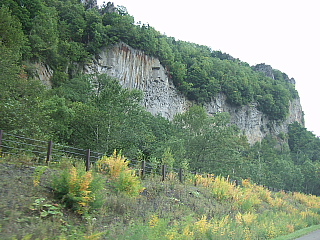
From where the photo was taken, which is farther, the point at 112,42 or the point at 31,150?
the point at 112,42

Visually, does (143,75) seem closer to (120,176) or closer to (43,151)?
(43,151)

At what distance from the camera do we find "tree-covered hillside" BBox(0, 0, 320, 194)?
25906 mm

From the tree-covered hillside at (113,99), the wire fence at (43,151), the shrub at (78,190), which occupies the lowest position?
the shrub at (78,190)

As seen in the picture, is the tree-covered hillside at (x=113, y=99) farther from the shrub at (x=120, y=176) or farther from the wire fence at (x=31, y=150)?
the shrub at (x=120, y=176)

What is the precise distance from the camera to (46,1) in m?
65.8

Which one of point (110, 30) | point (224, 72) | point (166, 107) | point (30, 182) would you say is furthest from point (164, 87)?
point (30, 182)

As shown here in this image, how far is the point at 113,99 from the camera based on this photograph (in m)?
31.3

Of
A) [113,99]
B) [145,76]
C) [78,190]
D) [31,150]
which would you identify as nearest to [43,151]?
[31,150]

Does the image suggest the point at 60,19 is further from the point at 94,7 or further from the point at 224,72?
the point at 224,72

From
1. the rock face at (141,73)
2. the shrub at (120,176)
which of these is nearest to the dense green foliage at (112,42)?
A: the rock face at (141,73)

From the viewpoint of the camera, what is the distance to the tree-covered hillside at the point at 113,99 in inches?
1020

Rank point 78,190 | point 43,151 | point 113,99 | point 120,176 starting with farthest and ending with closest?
point 113,99 → point 43,151 → point 120,176 → point 78,190

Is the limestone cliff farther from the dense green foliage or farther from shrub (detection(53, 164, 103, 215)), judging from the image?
shrub (detection(53, 164, 103, 215))

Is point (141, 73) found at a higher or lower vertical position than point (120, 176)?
higher
